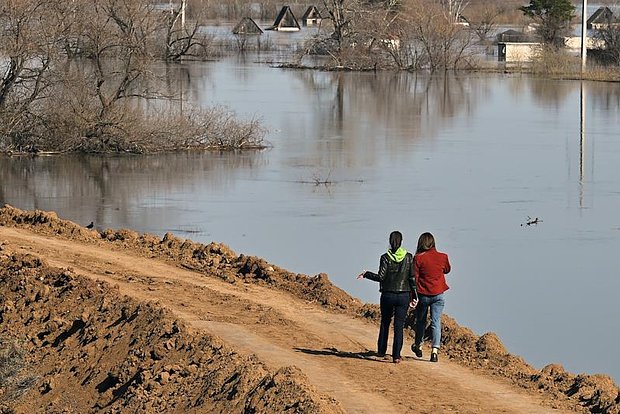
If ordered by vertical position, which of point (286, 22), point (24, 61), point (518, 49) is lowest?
point (24, 61)

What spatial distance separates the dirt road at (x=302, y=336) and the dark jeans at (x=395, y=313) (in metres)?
0.17

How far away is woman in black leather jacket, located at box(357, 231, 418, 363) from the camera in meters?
11.1

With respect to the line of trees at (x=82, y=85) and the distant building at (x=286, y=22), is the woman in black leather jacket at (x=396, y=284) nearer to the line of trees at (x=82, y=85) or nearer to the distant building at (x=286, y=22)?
the line of trees at (x=82, y=85)

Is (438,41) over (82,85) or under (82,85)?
over

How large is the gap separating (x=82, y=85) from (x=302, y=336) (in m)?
20.0

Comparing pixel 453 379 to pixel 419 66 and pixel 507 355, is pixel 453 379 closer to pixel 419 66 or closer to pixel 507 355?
pixel 507 355

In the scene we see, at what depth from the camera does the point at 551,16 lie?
2945 inches

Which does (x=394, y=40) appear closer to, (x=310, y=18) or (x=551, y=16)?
(x=551, y=16)

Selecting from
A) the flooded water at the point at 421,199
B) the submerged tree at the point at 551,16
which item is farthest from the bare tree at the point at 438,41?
the flooded water at the point at 421,199

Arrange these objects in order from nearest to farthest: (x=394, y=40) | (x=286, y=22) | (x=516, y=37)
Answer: (x=394, y=40), (x=516, y=37), (x=286, y=22)

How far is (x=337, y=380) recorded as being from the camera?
34.5 ft

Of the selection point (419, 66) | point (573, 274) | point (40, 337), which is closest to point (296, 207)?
point (573, 274)

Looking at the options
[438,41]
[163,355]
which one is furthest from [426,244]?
[438,41]

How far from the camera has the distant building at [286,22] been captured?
109062 millimetres
